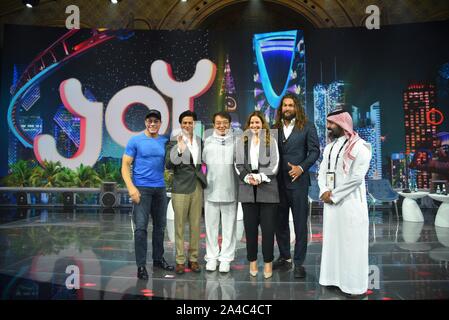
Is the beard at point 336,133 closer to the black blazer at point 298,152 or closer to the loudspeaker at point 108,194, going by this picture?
the black blazer at point 298,152

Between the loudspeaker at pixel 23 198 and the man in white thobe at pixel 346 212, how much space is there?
316 inches

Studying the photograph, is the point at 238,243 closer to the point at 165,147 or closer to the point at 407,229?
the point at 165,147

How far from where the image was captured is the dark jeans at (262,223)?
2834 millimetres

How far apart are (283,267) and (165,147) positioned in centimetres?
149

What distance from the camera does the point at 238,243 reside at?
4402 millimetres

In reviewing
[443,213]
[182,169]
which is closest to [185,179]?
[182,169]

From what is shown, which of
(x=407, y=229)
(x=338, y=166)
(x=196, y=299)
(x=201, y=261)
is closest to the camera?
(x=196, y=299)

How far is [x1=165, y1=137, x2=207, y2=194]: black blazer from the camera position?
9.63 feet

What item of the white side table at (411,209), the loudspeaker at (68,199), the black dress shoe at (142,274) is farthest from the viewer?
the loudspeaker at (68,199)

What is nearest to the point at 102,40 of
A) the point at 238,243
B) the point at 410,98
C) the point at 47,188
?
the point at 47,188

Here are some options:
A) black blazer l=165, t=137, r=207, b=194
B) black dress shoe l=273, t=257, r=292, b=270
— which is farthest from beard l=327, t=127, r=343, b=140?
black dress shoe l=273, t=257, r=292, b=270

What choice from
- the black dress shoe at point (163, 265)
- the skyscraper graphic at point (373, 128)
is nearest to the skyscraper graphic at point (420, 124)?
the skyscraper graphic at point (373, 128)

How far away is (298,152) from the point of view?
2.96 metres

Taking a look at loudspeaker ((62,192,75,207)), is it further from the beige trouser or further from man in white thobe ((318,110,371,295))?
man in white thobe ((318,110,371,295))
